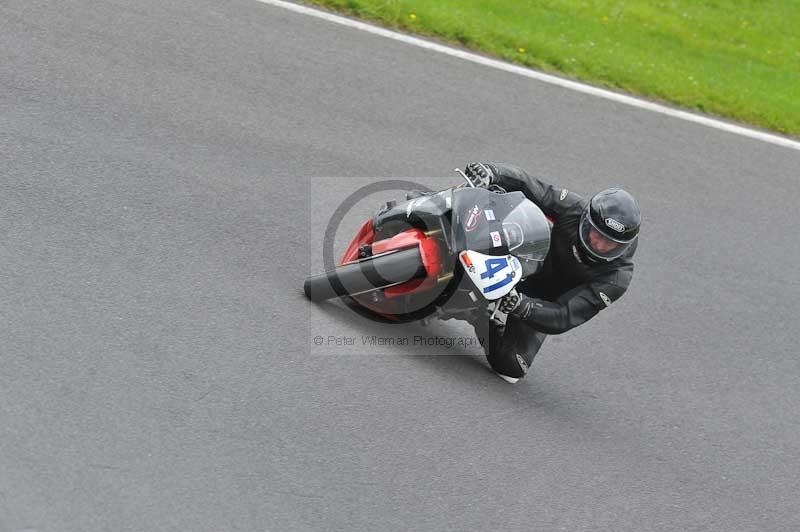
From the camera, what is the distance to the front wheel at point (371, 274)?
19.7 ft

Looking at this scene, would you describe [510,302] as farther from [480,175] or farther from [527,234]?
[480,175]

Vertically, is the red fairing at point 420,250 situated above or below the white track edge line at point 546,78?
below

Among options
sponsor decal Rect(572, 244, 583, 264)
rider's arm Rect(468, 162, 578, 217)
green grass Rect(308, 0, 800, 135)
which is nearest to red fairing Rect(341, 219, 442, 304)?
rider's arm Rect(468, 162, 578, 217)

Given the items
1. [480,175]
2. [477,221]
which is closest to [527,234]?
[477,221]

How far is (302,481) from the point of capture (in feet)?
17.4

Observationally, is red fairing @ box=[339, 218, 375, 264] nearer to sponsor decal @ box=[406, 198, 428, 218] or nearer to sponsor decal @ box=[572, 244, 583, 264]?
sponsor decal @ box=[406, 198, 428, 218]

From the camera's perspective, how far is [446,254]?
6.04 m

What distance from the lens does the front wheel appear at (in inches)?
237

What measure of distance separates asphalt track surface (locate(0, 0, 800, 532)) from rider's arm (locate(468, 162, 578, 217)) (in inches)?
46.3

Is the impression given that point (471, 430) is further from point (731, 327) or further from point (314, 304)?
point (731, 327)

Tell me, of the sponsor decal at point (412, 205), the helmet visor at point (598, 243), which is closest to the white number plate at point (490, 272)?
the sponsor decal at point (412, 205)

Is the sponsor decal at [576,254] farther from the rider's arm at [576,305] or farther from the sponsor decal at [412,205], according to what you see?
the sponsor decal at [412,205]

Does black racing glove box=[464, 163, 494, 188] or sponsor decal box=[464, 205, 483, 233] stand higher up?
black racing glove box=[464, 163, 494, 188]

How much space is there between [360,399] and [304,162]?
2.73 m
